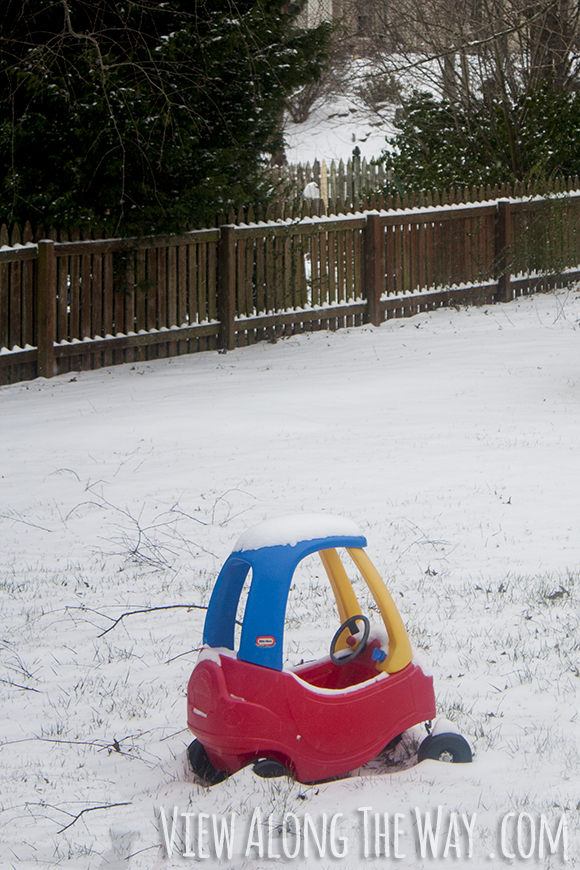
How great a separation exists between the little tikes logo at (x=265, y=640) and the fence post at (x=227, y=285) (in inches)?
348

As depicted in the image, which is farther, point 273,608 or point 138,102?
point 138,102

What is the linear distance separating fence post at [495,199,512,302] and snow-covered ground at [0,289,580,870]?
184 inches

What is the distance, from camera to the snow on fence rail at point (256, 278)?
1009 cm

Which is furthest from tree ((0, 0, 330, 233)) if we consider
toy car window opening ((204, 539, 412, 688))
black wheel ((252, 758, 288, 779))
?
black wheel ((252, 758, 288, 779))

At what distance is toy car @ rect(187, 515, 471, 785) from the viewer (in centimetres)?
287

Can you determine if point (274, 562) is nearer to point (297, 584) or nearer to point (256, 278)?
point (297, 584)

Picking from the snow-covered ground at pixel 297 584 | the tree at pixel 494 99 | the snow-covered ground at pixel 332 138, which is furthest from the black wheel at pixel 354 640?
the snow-covered ground at pixel 332 138

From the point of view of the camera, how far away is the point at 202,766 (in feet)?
9.89

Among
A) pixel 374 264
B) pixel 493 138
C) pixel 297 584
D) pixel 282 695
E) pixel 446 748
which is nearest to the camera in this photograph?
pixel 282 695

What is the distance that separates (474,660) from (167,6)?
8.16 meters

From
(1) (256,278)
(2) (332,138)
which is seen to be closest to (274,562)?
(1) (256,278)

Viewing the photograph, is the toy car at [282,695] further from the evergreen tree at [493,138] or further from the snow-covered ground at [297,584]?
the evergreen tree at [493,138]

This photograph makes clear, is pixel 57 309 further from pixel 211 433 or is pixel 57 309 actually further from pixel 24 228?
pixel 211 433

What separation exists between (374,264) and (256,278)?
71.6 inches
